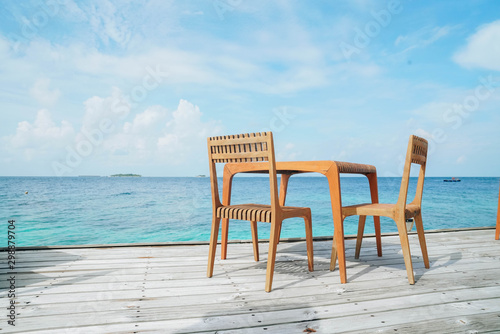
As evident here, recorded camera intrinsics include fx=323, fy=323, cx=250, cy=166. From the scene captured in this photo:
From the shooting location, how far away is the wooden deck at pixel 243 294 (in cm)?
162

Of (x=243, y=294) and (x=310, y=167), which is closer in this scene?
(x=243, y=294)

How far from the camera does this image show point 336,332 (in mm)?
1536

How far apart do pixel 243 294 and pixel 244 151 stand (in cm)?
96

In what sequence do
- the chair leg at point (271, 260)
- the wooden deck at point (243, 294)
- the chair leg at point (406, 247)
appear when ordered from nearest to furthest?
the wooden deck at point (243, 294)
the chair leg at point (271, 260)
the chair leg at point (406, 247)

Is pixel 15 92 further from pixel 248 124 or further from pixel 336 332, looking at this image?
pixel 336 332

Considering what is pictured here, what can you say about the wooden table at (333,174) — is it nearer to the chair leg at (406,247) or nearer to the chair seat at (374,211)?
the chair seat at (374,211)

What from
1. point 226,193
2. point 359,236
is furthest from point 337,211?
point 226,193

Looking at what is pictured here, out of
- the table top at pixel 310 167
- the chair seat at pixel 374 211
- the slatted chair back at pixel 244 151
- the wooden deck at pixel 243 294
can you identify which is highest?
the slatted chair back at pixel 244 151

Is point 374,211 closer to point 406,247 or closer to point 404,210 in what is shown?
point 404,210

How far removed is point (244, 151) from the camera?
7.62 ft

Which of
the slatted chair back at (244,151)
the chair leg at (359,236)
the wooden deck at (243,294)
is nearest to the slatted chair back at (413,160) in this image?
the chair leg at (359,236)

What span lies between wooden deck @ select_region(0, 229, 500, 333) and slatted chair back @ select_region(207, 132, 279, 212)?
24.8 inches

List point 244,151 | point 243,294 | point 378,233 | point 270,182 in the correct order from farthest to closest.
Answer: point 378,233
point 244,151
point 270,182
point 243,294

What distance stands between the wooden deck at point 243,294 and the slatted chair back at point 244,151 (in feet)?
2.07
